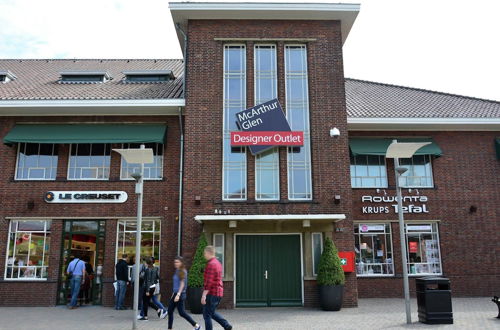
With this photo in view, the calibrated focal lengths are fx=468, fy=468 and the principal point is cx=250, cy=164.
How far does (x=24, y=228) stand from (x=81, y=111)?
175 inches

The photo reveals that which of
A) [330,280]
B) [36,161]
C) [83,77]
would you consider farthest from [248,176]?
[83,77]

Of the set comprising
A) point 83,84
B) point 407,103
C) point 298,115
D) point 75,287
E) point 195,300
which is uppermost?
point 83,84

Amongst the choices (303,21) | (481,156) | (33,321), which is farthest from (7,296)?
(481,156)

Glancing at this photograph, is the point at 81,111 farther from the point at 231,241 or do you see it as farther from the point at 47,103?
the point at 231,241

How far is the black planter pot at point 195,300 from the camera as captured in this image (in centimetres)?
1355

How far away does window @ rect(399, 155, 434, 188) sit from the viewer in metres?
18.0

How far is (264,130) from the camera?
1554 centimetres

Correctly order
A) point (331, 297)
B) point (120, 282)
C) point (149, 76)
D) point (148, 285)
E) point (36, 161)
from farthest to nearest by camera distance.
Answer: point (149, 76) < point (36, 161) < point (120, 282) < point (331, 297) < point (148, 285)

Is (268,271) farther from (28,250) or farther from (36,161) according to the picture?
(36,161)

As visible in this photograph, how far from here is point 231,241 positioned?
15023mm

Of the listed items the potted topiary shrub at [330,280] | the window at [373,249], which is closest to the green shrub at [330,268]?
the potted topiary shrub at [330,280]

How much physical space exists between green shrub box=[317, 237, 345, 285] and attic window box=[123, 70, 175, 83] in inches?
379

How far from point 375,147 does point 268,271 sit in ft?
20.9

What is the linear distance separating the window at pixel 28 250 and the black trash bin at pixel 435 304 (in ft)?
38.6
